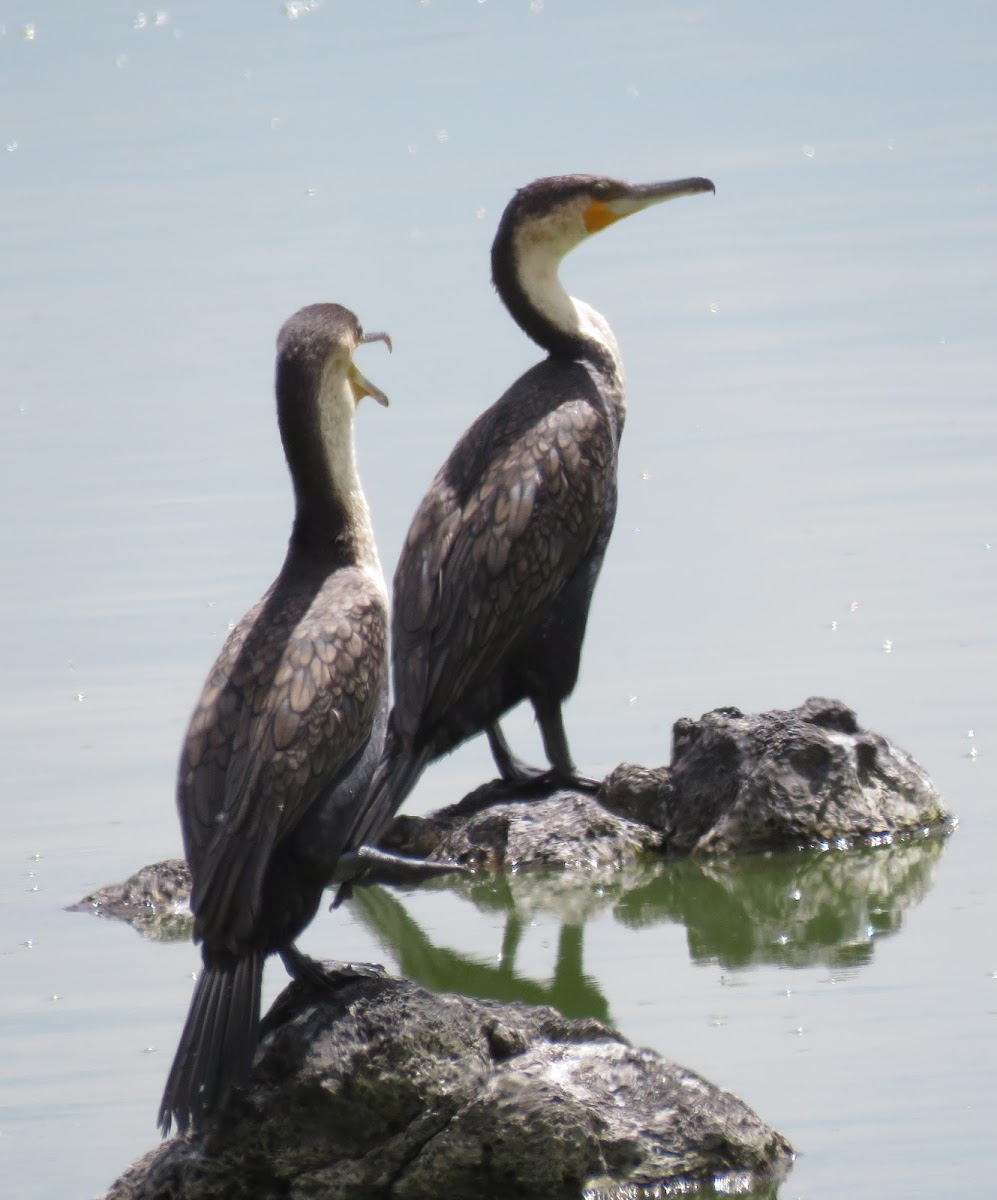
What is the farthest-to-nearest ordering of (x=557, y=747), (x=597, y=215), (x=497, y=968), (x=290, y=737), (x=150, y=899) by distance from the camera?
(x=597, y=215) < (x=557, y=747) < (x=150, y=899) < (x=497, y=968) < (x=290, y=737)

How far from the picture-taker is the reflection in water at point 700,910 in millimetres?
6836

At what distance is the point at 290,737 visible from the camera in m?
5.75

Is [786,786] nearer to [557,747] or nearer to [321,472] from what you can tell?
[557,747]

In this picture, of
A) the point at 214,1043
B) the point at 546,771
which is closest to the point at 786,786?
the point at 546,771

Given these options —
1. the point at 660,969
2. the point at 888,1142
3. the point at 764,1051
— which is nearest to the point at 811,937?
the point at 660,969

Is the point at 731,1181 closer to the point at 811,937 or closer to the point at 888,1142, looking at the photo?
the point at 888,1142

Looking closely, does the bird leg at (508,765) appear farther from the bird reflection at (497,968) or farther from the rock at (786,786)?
the bird reflection at (497,968)

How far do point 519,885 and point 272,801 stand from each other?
2076mm

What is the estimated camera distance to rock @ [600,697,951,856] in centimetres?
761

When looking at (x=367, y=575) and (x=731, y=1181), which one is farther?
(x=367, y=575)

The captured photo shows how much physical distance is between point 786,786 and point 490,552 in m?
1.05

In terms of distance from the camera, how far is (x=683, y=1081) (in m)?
5.45

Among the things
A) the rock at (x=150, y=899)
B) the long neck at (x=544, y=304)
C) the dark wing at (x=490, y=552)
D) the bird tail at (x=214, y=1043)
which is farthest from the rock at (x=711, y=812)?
the bird tail at (x=214, y=1043)

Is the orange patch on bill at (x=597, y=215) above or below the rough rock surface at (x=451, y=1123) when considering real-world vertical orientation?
above
